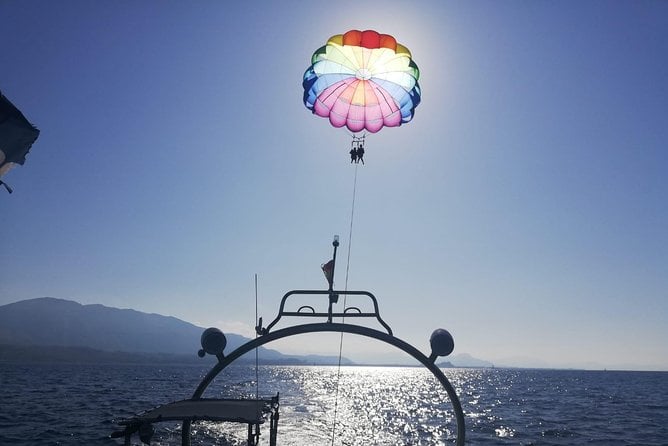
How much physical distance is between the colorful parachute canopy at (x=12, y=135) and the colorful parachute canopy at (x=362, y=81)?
267 inches

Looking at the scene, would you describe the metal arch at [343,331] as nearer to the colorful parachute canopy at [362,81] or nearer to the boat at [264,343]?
the boat at [264,343]

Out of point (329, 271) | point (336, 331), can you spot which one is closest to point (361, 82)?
point (329, 271)

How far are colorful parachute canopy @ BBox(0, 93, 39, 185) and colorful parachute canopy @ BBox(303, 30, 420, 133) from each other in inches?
267

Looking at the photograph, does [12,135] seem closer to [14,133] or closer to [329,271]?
[14,133]

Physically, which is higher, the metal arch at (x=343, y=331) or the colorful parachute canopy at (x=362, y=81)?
the colorful parachute canopy at (x=362, y=81)

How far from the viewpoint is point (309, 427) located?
133ft

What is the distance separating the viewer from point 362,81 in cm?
1262

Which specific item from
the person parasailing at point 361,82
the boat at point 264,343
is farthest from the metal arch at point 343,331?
the person parasailing at point 361,82

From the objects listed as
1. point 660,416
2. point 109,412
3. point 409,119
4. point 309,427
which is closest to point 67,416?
point 109,412

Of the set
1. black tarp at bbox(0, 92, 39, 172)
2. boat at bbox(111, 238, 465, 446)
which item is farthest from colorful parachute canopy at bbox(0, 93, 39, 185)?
boat at bbox(111, 238, 465, 446)

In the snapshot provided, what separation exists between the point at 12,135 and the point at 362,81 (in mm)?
8464

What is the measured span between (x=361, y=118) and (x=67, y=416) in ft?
154

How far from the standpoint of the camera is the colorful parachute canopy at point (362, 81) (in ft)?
38.3

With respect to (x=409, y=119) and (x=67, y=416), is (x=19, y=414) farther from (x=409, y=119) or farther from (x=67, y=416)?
(x=409, y=119)
